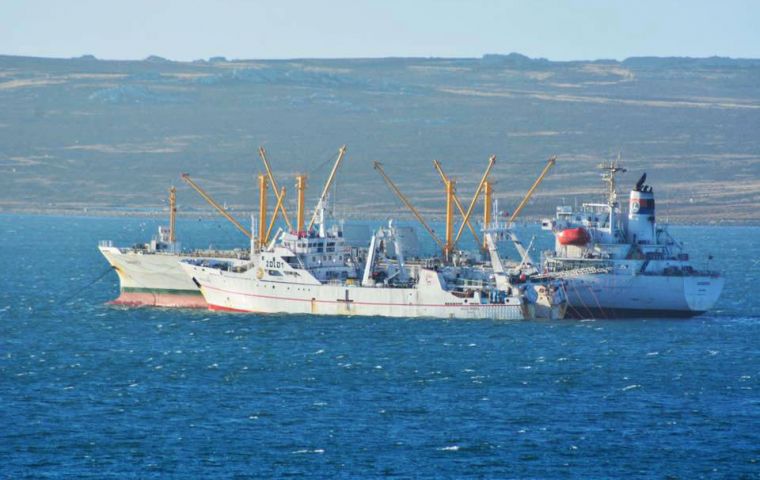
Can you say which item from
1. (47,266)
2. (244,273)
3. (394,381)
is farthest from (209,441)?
(47,266)

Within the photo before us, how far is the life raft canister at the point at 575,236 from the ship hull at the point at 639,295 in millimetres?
3311

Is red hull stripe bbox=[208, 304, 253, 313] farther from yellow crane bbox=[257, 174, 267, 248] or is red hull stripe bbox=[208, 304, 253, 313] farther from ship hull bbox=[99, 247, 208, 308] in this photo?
yellow crane bbox=[257, 174, 267, 248]

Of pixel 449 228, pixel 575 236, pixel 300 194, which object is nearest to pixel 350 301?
pixel 300 194

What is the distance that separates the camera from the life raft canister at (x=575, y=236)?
4500 inches

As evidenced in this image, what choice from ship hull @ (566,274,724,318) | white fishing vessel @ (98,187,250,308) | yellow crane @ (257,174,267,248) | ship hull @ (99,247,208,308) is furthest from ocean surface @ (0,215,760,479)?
yellow crane @ (257,174,267,248)

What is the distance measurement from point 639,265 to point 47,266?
7959cm

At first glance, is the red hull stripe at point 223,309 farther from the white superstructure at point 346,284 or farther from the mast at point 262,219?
the mast at point 262,219

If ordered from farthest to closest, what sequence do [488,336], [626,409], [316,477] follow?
1. [488,336]
2. [626,409]
3. [316,477]

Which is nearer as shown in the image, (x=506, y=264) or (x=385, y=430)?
(x=385, y=430)

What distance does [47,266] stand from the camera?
174 m

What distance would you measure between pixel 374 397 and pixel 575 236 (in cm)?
3740

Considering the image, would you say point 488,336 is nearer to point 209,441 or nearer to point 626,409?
point 626,409

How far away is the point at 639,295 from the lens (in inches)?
4414

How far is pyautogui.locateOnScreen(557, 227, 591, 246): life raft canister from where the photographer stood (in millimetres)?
114312
